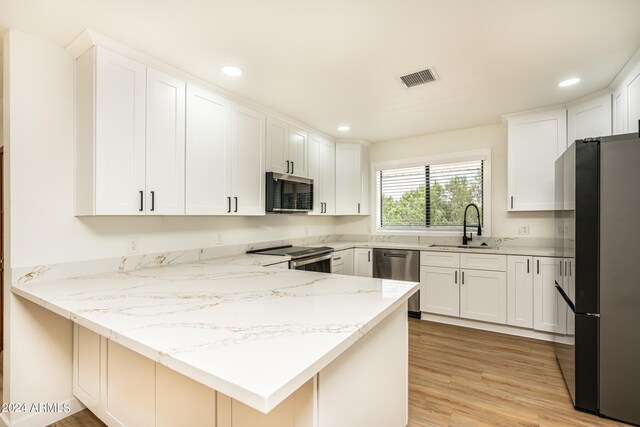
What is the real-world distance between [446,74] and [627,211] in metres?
1.46

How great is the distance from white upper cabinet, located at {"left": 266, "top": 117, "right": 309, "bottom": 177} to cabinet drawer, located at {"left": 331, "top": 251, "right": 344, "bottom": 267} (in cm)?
104

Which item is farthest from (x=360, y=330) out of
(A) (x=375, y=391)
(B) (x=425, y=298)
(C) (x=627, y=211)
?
(B) (x=425, y=298)

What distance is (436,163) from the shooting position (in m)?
4.17

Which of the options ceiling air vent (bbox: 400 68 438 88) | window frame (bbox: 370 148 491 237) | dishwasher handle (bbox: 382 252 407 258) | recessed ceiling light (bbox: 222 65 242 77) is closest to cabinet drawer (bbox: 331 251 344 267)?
dishwasher handle (bbox: 382 252 407 258)

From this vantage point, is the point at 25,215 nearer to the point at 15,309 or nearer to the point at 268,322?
the point at 15,309

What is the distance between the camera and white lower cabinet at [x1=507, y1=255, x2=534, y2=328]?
310 centimetres

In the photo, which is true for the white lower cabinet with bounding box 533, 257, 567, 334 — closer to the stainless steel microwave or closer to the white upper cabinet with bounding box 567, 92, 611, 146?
the white upper cabinet with bounding box 567, 92, 611, 146

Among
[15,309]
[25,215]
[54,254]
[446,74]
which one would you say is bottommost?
[15,309]

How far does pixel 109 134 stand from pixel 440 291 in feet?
11.2

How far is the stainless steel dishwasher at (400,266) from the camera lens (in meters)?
3.71

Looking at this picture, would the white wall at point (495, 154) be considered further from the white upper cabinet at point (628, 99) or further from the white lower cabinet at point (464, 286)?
the white upper cabinet at point (628, 99)

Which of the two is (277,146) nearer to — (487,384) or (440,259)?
(440,259)

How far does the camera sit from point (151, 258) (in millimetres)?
2416

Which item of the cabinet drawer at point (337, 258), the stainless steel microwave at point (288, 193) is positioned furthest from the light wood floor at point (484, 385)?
the stainless steel microwave at point (288, 193)
